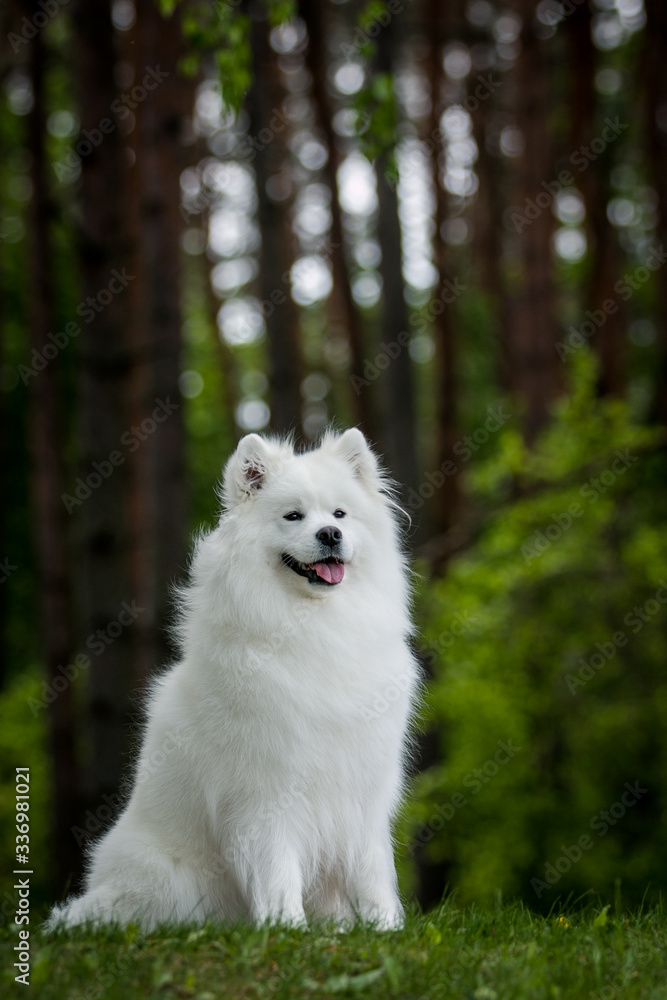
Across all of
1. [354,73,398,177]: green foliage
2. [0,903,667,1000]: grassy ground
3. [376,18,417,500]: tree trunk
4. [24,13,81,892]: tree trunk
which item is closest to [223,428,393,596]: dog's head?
[0,903,667,1000]: grassy ground

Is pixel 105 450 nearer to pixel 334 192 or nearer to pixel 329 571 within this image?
pixel 329 571

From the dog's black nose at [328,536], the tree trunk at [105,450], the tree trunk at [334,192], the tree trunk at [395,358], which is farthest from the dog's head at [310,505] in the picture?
the tree trunk at [334,192]

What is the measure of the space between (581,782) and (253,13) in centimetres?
1061

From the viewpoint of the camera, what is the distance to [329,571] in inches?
200

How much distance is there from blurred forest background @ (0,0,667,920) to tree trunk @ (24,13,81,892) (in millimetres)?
50

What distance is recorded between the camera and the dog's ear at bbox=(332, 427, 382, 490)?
5.51 meters

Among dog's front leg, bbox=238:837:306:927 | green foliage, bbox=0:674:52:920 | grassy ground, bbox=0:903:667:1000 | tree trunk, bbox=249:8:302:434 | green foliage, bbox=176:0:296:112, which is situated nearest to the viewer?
grassy ground, bbox=0:903:667:1000

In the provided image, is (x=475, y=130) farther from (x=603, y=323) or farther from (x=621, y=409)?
(x=621, y=409)

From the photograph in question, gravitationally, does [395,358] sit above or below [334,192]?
below

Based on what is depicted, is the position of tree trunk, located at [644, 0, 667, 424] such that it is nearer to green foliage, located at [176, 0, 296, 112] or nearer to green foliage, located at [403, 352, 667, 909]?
green foliage, located at [403, 352, 667, 909]

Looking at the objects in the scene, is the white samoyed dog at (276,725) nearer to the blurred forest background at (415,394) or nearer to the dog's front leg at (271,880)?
the dog's front leg at (271,880)

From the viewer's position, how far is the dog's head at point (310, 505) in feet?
16.7

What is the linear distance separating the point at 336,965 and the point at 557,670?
9.85 m

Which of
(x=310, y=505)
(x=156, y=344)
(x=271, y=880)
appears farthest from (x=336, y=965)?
(x=156, y=344)
